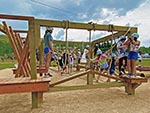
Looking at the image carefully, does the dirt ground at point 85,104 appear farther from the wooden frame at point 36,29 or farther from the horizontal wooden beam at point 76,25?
the horizontal wooden beam at point 76,25

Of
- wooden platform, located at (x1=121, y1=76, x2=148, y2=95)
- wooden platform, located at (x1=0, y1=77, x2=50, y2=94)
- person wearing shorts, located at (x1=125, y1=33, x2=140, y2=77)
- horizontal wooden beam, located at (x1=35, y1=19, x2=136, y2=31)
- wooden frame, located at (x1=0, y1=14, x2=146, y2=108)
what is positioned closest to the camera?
wooden platform, located at (x1=0, y1=77, x2=50, y2=94)

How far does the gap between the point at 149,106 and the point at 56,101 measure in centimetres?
211

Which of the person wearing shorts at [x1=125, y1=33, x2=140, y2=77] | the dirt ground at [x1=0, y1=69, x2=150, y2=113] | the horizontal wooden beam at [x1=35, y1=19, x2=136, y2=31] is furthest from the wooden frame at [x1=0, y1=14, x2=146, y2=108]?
the dirt ground at [x1=0, y1=69, x2=150, y2=113]

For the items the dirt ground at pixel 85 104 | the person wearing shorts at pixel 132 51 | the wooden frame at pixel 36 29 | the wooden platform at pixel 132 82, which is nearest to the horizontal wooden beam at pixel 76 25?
the wooden frame at pixel 36 29

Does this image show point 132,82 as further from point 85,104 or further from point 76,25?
point 76,25

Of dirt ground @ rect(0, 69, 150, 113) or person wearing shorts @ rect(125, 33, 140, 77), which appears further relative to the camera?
person wearing shorts @ rect(125, 33, 140, 77)

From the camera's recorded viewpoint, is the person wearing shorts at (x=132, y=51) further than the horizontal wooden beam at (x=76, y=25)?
Yes

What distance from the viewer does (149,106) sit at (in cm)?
425

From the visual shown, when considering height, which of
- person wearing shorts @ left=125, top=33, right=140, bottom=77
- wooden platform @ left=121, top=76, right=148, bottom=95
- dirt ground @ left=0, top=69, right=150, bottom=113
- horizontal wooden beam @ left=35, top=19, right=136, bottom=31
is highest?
horizontal wooden beam @ left=35, top=19, right=136, bottom=31

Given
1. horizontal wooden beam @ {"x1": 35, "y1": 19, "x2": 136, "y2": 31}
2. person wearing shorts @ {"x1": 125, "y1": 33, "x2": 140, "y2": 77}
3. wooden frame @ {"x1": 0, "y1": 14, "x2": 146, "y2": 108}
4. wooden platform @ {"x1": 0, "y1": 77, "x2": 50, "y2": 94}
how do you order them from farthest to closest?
person wearing shorts @ {"x1": 125, "y1": 33, "x2": 140, "y2": 77}, horizontal wooden beam @ {"x1": 35, "y1": 19, "x2": 136, "y2": 31}, wooden frame @ {"x1": 0, "y1": 14, "x2": 146, "y2": 108}, wooden platform @ {"x1": 0, "y1": 77, "x2": 50, "y2": 94}

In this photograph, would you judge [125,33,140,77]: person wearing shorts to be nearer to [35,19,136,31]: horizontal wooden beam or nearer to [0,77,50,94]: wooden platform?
[35,19,136,31]: horizontal wooden beam

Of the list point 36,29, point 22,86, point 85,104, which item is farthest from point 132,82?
point 22,86

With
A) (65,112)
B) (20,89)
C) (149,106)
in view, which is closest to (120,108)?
(149,106)

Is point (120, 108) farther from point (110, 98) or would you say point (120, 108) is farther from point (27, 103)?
point (27, 103)
